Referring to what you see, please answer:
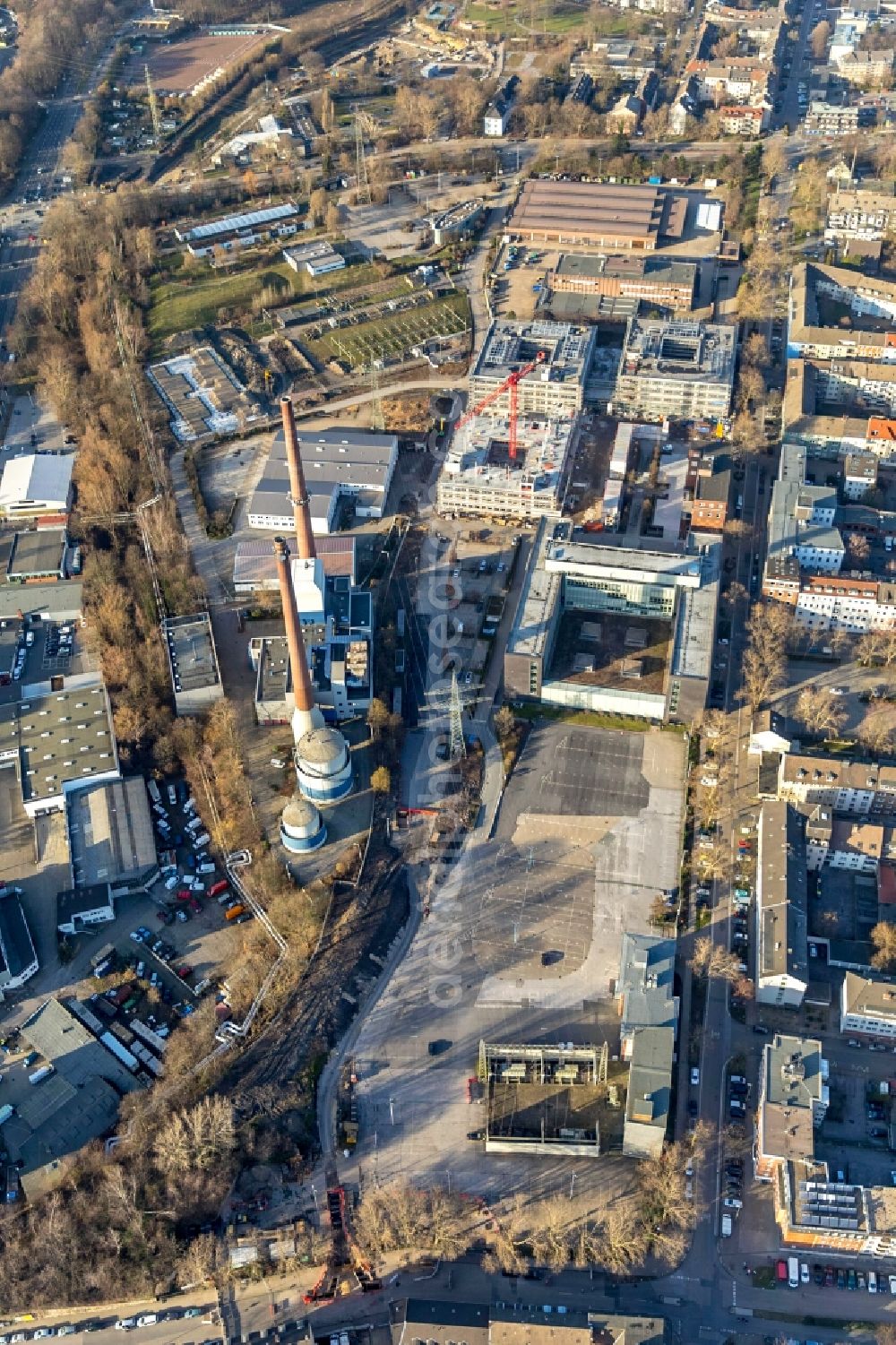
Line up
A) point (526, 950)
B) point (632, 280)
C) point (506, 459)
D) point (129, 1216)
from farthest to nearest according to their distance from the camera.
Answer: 1. point (632, 280)
2. point (506, 459)
3. point (526, 950)
4. point (129, 1216)

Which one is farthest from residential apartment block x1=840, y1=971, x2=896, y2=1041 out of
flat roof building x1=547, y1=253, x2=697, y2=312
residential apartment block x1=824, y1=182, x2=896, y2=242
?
residential apartment block x1=824, y1=182, x2=896, y2=242

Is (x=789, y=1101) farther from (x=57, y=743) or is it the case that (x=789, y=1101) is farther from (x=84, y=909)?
(x=57, y=743)

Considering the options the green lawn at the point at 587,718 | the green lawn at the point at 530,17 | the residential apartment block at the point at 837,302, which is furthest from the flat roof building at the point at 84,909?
the green lawn at the point at 530,17

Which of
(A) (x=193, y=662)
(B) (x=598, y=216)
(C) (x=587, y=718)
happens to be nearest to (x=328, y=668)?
(A) (x=193, y=662)

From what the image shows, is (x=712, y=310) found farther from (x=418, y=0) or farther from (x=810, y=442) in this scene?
(x=418, y=0)

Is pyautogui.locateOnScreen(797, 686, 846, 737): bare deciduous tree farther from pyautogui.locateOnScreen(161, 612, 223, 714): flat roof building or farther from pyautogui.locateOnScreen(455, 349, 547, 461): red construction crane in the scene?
→ pyautogui.locateOnScreen(161, 612, 223, 714): flat roof building

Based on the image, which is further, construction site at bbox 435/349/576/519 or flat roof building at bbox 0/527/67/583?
construction site at bbox 435/349/576/519
